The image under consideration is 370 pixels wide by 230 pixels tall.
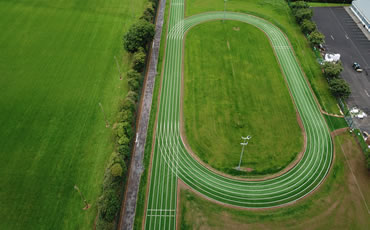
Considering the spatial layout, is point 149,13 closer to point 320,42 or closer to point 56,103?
point 56,103

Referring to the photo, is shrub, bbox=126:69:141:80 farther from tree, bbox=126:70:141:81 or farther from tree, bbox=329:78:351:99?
tree, bbox=329:78:351:99

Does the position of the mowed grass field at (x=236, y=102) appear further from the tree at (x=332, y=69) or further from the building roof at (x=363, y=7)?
the building roof at (x=363, y=7)

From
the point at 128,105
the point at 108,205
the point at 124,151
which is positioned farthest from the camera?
the point at 128,105

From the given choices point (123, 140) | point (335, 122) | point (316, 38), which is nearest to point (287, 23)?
point (316, 38)

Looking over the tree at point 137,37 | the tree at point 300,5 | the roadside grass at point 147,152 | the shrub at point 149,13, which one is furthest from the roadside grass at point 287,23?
the roadside grass at point 147,152

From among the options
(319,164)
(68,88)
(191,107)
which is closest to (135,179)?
(191,107)

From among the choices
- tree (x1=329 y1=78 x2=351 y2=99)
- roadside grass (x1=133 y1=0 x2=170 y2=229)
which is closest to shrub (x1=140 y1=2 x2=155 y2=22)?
roadside grass (x1=133 y1=0 x2=170 y2=229)
